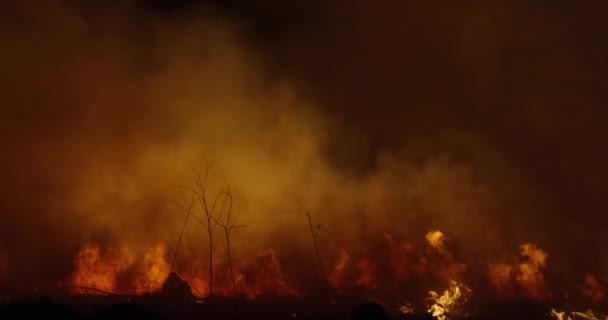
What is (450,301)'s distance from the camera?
1989 cm

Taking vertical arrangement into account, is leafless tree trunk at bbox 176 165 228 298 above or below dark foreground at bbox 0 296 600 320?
above

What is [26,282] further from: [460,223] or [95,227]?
[460,223]

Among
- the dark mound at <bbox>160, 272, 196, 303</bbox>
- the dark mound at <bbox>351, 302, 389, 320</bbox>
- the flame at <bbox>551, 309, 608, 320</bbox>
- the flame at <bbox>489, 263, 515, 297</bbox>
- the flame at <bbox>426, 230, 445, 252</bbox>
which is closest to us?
the dark mound at <bbox>351, 302, 389, 320</bbox>

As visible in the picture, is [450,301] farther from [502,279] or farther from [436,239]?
[436,239]

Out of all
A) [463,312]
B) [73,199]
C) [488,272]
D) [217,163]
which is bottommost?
[463,312]

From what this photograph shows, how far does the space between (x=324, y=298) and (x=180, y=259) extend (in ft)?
21.9

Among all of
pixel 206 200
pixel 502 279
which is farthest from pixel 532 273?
pixel 206 200

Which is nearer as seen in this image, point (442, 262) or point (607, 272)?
point (442, 262)

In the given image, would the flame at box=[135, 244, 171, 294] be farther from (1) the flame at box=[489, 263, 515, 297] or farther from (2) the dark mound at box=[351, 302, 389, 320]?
(1) the flame at box=[489, 263, 515, 297]

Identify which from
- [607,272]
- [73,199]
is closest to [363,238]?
[607,272]

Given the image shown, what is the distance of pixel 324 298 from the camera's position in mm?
19828

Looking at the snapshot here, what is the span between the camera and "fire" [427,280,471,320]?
19.0 m

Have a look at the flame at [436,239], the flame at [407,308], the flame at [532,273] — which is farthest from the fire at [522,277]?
the flame at [407,308]

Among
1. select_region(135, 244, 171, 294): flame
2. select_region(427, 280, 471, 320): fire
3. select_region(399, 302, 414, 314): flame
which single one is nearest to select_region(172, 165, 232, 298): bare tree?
select_region(135, 244, 171, 294): flame
